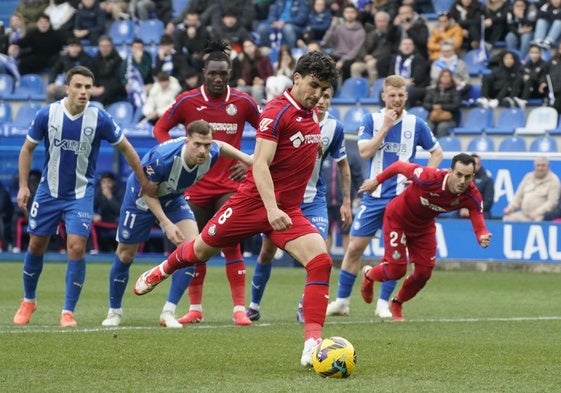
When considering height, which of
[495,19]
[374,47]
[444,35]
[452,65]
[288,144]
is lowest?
[374,47]

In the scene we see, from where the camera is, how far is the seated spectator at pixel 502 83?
74.4 feet

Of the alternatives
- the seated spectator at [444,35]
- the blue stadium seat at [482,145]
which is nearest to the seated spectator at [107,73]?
the seated spectator at [444,35]

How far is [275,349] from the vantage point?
9656 millimetres

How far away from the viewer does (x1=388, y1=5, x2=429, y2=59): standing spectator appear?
945 inches

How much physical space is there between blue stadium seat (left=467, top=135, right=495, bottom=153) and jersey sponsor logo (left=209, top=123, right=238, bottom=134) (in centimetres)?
1018

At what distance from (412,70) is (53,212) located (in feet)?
41.7

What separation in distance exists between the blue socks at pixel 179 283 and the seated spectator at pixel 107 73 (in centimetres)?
1395

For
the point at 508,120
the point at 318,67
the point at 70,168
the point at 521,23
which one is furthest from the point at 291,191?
the point at 521,23

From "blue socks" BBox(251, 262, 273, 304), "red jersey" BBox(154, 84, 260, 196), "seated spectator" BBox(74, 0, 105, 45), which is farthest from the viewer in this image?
"seated spectator" BBox(74, 0, 105, 45)

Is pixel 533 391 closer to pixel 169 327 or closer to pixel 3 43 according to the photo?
pixel 169 327

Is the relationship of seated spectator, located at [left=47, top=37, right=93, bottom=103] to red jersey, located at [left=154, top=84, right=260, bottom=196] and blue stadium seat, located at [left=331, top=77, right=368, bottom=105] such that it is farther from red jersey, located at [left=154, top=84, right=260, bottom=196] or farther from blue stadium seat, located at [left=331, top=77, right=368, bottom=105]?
red jersey, located at [left=154, top=84, right=260, bottom=196]

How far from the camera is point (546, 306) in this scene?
1438cm

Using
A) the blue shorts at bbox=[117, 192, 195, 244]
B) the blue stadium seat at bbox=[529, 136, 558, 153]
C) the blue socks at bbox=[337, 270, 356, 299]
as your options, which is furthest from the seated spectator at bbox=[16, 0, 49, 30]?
the blue shorts at bbox=[117, 192, 195, 244]

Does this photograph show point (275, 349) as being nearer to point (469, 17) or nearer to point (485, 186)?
point (485, 186)
